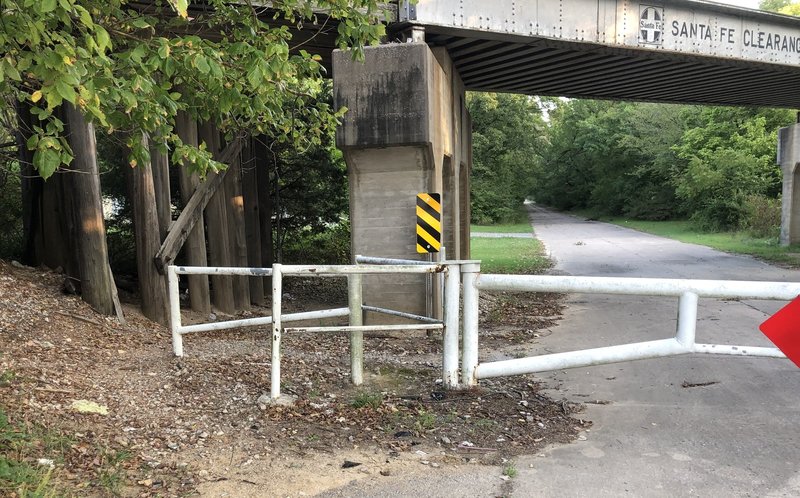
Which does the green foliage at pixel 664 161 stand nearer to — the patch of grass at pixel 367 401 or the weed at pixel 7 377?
the patch of grass at pixel 367 401

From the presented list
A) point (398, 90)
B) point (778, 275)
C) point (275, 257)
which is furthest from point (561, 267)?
point (398, 90)

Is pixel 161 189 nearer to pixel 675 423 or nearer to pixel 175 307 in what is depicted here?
pixel 175 307

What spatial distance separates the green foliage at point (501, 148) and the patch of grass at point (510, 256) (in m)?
16.2

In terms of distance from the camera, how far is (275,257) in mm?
15969

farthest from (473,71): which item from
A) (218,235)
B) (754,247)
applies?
(754,247)

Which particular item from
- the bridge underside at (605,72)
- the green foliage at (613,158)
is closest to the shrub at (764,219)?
the bridge underside at (605,72)

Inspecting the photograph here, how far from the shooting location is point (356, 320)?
5.21 metres

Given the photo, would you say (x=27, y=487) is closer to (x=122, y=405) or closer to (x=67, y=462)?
(x=67, y=462)

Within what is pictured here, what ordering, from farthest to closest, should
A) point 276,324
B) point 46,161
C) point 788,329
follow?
point 276,324 → point 46,161 → point 788,329

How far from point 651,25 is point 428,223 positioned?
6313mm

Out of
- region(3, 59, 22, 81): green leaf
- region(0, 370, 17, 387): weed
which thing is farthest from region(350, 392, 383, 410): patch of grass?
region(3, 59, 22, 81): green leaf

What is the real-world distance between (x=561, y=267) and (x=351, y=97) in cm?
1078

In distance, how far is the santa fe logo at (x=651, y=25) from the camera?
36.5ft

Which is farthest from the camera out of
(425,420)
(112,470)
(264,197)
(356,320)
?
(264,197)
